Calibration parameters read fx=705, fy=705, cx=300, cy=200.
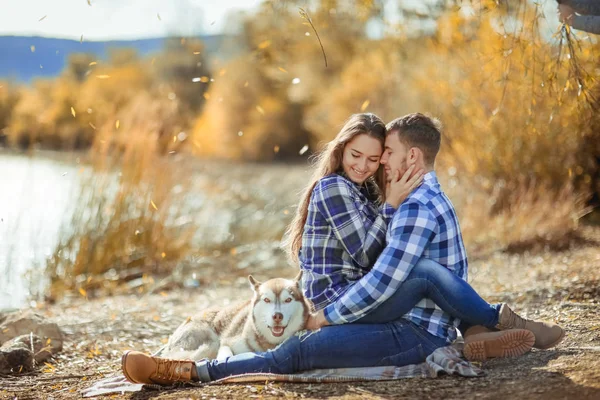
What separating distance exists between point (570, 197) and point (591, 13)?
655 cm

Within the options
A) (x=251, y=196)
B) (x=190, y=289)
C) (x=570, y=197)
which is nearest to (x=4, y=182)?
(x=251, y=196)

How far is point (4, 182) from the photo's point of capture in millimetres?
14609

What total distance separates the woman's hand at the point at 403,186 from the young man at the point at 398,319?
6cm

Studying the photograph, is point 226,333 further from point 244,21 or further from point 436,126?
point 244,21

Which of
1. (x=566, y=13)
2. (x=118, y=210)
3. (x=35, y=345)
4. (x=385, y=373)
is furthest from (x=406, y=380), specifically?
(x=118, y=210)

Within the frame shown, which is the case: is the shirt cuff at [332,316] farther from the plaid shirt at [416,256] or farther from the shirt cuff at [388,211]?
the shirt cuff at [388,211]

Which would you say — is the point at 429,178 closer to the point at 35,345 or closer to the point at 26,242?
the point at 35,345

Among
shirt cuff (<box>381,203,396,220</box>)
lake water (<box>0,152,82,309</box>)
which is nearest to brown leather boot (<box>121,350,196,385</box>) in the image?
shirt cuff (<box>381,203,396,220</box>)

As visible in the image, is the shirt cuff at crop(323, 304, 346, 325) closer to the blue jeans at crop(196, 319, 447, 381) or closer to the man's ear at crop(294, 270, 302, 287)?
the blue jeans at crop(196, 319, 447, 381)

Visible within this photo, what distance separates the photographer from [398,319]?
4.13m

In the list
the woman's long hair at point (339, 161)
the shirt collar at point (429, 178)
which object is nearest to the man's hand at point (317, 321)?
the woman's long hair at point (339, 161)

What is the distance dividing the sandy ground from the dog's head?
37 cm

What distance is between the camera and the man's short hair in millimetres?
4242

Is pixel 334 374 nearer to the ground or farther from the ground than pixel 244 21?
nearer to the ground
